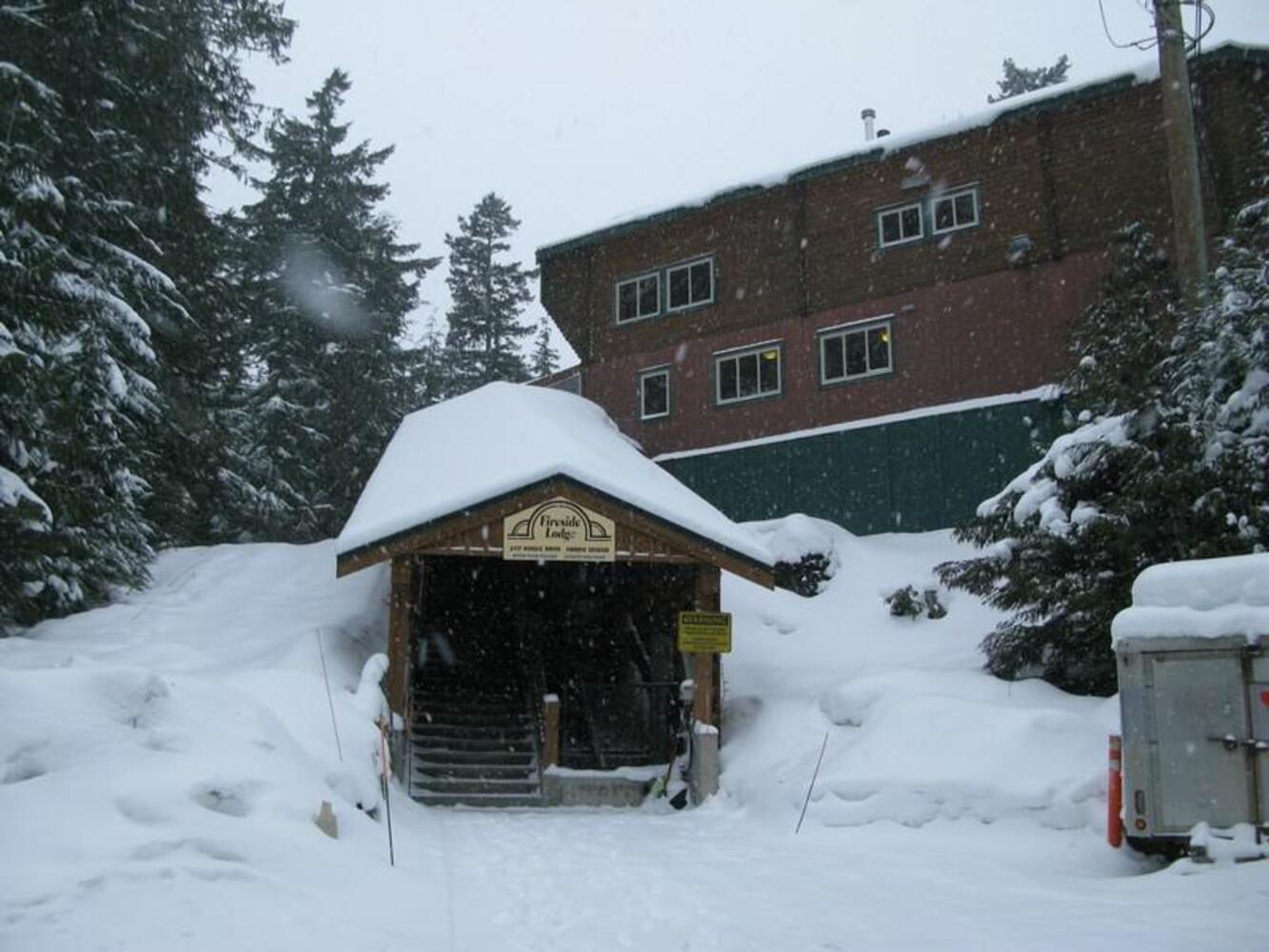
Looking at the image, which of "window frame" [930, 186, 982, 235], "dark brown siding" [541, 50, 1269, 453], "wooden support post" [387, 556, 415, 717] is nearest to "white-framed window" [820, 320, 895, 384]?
"dark brown siding" [541, 50, 1269, 453]

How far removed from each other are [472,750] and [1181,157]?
42.5ft

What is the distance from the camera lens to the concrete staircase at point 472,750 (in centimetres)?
1558

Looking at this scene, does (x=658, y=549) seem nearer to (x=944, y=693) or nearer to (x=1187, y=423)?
(x=944, y=693)

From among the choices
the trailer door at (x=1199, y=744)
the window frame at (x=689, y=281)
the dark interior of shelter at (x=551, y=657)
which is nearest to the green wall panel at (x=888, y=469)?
the window frame at (x=689, y=281)

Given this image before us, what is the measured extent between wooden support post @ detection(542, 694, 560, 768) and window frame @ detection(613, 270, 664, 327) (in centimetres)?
1462

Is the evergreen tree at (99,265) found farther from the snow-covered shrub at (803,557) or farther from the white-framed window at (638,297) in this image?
the snow-covered shrub at (803,557)

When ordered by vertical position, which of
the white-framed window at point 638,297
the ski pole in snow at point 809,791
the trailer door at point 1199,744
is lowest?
the ski pole in snow at point 809,791

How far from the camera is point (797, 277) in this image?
2644 centimetres

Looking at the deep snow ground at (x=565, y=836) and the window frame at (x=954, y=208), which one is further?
the window frame at (x=954, y=208)

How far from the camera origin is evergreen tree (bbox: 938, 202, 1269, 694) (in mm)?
12039

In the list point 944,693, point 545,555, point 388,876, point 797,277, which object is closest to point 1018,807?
point 944,693

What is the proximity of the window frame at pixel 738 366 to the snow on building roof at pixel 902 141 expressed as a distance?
3713mm

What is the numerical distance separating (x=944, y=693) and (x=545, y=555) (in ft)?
18.2

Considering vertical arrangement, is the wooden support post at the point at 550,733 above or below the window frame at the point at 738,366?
below
